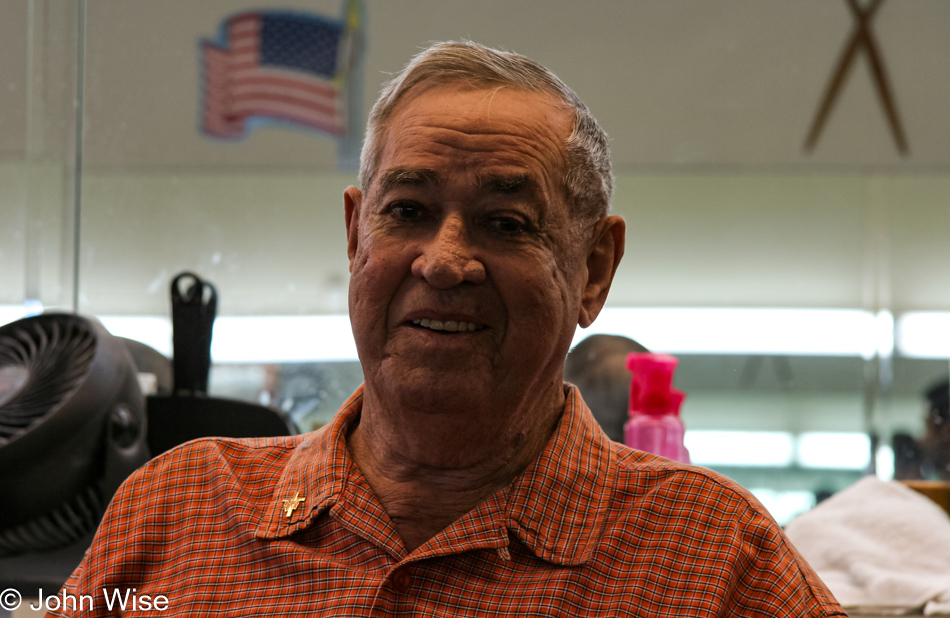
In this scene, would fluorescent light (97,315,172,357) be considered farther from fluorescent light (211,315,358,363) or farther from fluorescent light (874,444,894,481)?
fluorescent light (874,444,894,481)

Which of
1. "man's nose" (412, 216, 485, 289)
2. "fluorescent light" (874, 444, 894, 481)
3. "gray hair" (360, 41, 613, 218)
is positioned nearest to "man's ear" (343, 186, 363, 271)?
"gray hair" (360, 41, 613, 218)

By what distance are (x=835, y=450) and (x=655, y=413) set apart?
1.51 metres

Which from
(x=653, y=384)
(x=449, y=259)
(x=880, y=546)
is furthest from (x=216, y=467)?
(x=880, y=546)

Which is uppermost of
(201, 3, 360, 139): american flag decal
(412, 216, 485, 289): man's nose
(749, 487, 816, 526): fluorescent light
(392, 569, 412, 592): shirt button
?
(201, 3, 360, 139): american flag decal

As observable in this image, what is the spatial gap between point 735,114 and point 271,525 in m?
2.09

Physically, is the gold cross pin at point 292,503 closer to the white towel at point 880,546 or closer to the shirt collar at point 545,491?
the shirt collar at point 545,491

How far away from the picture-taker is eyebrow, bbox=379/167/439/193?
0.86 metres

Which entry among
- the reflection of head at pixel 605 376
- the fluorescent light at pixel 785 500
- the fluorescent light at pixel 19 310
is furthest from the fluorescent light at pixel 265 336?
the fluorescent light at pixel 785 500

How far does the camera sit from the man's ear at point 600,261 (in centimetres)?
96

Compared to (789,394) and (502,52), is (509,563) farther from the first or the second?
(789,394)

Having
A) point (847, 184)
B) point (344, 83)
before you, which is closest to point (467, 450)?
point (344, 83)

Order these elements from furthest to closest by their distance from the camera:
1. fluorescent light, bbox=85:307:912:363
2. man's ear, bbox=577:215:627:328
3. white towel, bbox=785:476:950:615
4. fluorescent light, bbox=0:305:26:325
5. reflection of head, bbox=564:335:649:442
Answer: fluorescent light, bbox=85:307:912:363 < fluorescent light, bbox=0:305:26:325 < reflection of head, bbox=564:335:649:442 < white towel, bbox=785:476:950:615 < man's ear, bbox=577:215:627:328

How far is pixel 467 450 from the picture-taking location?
89cm

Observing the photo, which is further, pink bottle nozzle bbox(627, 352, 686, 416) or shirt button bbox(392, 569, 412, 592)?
pink bottle nozzle bbox(627, 352, 686, 416)
